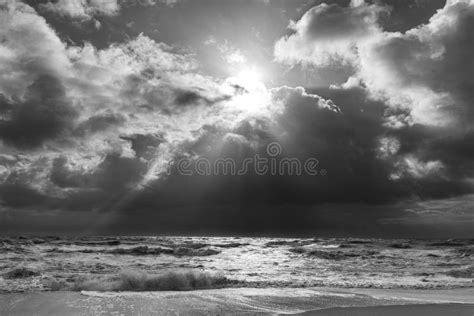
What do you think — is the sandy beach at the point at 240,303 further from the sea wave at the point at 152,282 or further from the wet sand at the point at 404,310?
the sea wave at the point at 152,282

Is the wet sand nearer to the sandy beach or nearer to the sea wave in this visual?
the sandy beach

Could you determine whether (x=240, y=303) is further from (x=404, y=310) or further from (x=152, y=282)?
(x=152, y=282)

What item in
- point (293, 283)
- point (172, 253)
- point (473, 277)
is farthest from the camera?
point (172, 253)

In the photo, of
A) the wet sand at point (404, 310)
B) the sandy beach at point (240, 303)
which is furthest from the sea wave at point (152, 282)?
the wet sand at point (404, 310)

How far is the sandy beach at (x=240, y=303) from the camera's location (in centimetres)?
950

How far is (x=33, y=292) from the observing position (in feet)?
41.0

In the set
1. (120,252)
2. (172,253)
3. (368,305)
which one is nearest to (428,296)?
(368,305)

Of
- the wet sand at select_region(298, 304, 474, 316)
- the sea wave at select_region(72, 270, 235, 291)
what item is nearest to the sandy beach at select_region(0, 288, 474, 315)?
the wet sand at select_region(298, 304, 474, 316)

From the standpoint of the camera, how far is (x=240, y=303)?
10.6m

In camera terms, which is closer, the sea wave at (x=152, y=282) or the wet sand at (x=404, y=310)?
the wet sand at (x=404, y=310)

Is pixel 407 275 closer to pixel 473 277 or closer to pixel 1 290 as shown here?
pixel 473 277

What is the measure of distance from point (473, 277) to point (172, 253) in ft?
79.8

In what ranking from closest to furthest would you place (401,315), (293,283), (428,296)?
(401,315) → (428,296) → (293,283)

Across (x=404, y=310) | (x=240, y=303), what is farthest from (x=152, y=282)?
(x=404, y=310)
